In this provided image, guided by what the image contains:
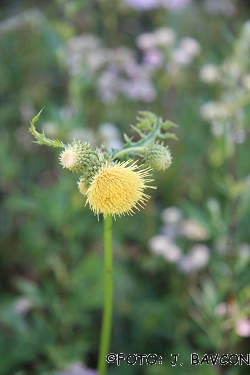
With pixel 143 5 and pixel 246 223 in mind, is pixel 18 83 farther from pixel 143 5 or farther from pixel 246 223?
pixel 246 223

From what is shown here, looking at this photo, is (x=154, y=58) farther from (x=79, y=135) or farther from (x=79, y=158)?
(x=79, y=158)

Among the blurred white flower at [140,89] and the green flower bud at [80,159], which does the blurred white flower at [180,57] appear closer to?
the blurred white flower at [140,89]

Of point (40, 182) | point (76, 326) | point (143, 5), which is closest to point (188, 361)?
point (76, 326)

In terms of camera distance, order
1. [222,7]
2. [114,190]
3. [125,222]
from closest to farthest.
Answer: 1. [114,190]
2. [125,222]
3. [222,7]

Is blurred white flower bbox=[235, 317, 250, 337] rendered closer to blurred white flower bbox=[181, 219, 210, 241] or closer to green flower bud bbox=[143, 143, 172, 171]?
blurred white flower bbox=[181, 219, 210, 241]

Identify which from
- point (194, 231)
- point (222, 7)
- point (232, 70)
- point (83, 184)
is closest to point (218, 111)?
point (232, 70)

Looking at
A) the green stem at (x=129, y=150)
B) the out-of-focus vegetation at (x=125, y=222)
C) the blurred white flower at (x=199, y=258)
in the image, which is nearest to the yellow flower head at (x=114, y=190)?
the green stem at (x=129, y=150)

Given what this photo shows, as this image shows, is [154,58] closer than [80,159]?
No

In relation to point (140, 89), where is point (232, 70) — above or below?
below

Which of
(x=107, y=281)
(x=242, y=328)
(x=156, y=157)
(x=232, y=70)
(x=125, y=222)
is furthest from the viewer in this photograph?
(x=125, y=222)
